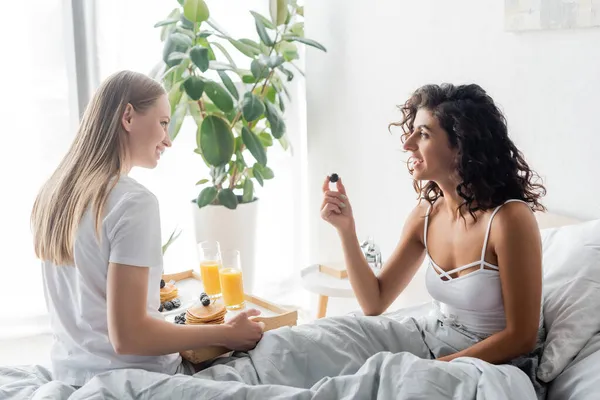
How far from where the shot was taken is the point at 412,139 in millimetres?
1827

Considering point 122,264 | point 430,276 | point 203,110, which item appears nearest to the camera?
point 122,264

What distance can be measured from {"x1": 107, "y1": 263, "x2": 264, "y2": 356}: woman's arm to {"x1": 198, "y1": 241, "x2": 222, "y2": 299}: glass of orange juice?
0.48 m

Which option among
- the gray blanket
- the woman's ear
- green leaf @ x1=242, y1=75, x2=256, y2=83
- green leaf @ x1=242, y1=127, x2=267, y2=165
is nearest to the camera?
the gray blanket

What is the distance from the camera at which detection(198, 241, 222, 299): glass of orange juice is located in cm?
204

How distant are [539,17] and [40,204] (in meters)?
1.51

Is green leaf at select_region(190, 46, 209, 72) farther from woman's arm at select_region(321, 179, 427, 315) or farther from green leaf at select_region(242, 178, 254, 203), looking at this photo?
woman's arm at select_region(321, 179, 427, 315)

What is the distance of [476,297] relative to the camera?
167 cm

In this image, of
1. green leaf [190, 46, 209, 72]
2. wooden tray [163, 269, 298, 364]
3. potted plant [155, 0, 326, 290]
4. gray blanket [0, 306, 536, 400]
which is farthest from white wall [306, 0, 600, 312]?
wooden tray [163, 269, 298, 364]

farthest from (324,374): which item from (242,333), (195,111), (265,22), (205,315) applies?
(265,22)

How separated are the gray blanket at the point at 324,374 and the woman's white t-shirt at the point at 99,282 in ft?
0.27

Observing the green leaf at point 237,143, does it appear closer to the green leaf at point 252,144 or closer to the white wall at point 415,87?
the green leaf at point 252,144

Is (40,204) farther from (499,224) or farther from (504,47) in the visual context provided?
(504,47)

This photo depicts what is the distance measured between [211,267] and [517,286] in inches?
33.8

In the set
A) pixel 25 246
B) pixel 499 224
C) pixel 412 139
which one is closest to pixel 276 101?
pixel 25 246
